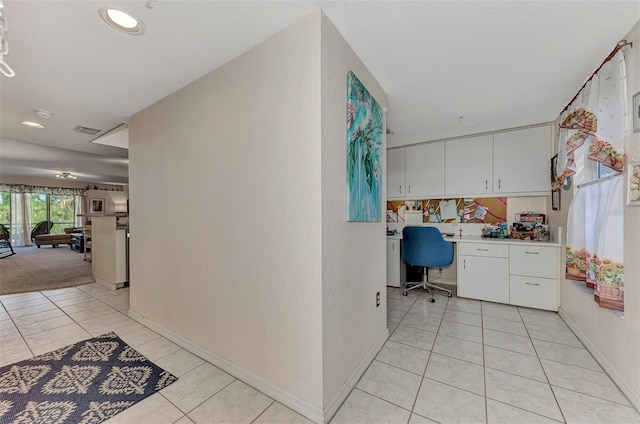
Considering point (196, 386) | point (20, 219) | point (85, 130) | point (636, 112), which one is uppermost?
point (85, 130)

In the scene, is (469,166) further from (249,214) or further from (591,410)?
(249,214)

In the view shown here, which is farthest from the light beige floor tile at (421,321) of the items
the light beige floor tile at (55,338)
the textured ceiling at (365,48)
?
the light beige floor tile at (55,338)

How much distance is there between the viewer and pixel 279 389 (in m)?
1.54

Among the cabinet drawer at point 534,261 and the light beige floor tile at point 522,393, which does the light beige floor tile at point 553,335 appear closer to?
the cabinet drawer at point 534,261

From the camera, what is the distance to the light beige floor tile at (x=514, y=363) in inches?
69.9

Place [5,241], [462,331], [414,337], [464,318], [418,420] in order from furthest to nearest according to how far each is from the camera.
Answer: [5,241] → [464,318] → [462,331] → [414,337] → [418,420]

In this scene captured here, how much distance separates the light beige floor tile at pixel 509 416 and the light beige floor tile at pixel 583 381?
1.40 ft

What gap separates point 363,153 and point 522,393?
1.83m

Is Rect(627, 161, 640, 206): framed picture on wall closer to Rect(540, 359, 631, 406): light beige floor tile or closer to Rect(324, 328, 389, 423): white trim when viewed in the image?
Rect(540, 359, 631, 406): light beige floor tile

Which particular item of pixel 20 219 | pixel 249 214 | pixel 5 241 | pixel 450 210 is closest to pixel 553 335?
pixel 450 210

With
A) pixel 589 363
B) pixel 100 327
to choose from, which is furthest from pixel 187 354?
pixel 589 363

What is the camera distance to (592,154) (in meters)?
1.76

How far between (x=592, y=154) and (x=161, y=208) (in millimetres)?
3418

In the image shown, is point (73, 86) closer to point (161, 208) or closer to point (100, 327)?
point (161, 208)
